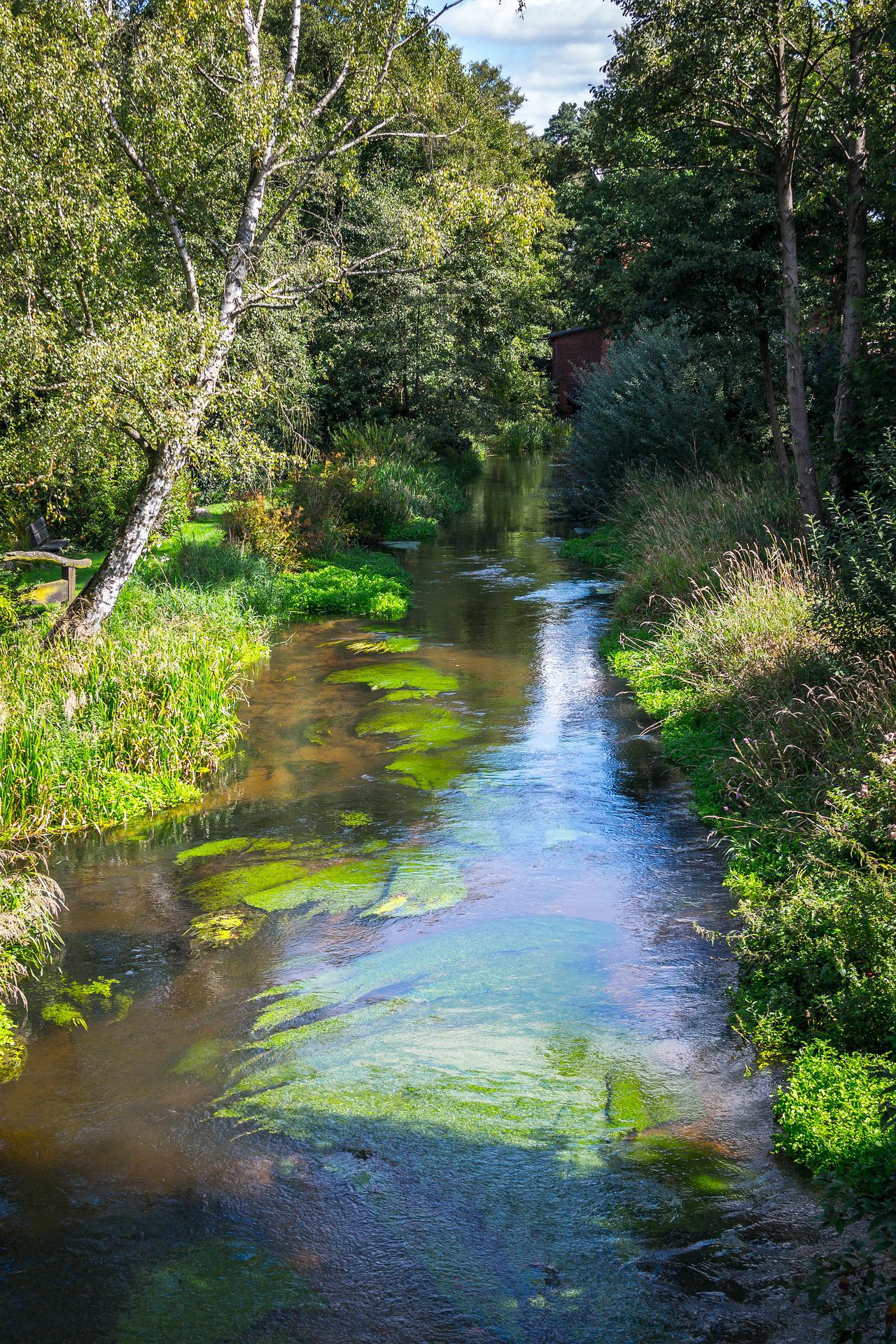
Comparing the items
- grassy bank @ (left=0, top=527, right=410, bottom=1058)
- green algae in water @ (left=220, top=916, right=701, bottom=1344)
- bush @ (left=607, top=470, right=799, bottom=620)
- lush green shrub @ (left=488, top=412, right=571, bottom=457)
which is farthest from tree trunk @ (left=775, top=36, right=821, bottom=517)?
lush green shrub @ (left=488, top=412, right=571, bottom=457)

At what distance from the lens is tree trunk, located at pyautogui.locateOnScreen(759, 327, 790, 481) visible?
18109mm

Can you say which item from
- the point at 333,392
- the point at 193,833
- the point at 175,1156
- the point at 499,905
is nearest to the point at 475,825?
the point at 499,905

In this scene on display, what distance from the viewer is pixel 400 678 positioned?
12.7m

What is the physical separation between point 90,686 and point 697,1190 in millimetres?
6961

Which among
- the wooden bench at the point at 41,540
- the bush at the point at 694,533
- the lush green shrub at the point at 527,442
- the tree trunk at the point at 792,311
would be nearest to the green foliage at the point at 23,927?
the bush at the point at 694,533

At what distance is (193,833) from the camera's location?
27.5ft

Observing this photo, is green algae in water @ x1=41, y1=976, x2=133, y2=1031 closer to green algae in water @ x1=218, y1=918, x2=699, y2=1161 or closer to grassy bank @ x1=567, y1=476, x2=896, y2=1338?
green algae in water @ x1=218, y1=918, x2=699, y2=1161

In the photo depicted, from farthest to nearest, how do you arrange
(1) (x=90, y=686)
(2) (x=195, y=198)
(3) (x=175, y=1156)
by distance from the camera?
(2) (x=195, y=198)
(1) (x=90, y=686)
(3) (x=175, y=1156)

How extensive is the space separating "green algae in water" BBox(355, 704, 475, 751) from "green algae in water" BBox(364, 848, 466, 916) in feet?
8.38

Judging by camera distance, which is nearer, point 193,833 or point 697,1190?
point 697,1190

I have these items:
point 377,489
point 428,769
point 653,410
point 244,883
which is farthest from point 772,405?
point 244,883

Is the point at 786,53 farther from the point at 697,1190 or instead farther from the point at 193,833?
the point at 697,1190

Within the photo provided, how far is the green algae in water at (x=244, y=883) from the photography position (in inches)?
280

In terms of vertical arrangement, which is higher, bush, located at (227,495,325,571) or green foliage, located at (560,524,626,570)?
bush, located at (227,495,325,571)
